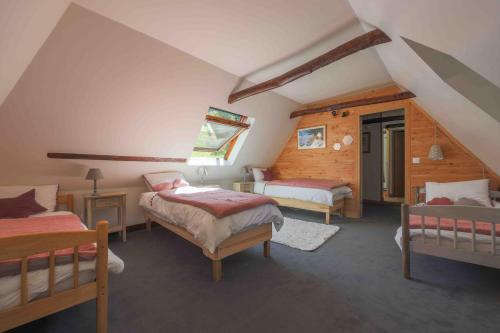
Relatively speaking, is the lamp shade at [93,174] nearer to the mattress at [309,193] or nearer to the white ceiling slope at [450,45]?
the mattress at [309,193]

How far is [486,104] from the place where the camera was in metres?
1.95

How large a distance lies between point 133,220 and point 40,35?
2.77 metres

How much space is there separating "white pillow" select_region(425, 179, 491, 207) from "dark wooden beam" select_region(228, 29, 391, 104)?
224 cm

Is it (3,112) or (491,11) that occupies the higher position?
(491,11)

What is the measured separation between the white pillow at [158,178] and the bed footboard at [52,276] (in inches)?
96.2

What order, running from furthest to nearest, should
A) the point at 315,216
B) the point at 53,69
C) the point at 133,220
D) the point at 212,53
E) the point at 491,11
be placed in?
the point at 315,216, the point at 133,220, the point at 212,53, the point at 53,69, the point at 491,11

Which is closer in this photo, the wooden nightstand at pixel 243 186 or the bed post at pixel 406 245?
the bed post at pixel 406 245

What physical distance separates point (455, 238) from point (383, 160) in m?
4.61

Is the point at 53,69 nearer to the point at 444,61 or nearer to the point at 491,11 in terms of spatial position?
the point at 491,11

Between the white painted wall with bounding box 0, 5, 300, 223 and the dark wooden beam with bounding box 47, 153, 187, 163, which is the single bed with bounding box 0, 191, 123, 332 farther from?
the dark wooden beam with bounding box 47, 153, 187, 163

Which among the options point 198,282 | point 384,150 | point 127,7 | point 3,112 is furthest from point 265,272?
point 384,150

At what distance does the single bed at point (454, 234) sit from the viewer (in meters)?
1.68

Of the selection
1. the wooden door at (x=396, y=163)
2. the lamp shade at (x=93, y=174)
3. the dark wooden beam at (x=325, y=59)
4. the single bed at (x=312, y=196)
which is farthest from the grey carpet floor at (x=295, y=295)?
the wooden door at (x=396, y=163)

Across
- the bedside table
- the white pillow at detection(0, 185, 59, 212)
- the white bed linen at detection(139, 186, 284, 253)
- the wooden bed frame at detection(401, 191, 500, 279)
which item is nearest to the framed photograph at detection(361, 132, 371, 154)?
the wooden bed frame at detection(401, 191, 500, 279)
